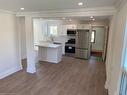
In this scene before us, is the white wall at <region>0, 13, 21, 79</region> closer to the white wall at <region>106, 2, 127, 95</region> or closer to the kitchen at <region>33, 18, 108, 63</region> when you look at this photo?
the kitchen at <region>33, 18, 108, 63</region>

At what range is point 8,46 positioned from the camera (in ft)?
14.9

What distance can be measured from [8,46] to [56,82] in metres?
2.45

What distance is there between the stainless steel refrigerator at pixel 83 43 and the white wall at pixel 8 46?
3794mm

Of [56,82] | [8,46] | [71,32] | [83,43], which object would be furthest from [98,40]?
[8,46]

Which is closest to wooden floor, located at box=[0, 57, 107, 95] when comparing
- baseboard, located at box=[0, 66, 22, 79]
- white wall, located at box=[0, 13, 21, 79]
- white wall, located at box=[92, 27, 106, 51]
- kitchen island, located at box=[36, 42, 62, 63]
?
baseboard, located at box=[0, 66, 22, 79]

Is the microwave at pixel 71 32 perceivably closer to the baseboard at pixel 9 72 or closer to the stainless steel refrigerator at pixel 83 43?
the stainless steel refrigerator at pixel 83 43

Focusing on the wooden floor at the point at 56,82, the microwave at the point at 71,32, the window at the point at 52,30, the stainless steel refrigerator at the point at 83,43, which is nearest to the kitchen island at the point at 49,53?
the wooden floor at the point at 56,82

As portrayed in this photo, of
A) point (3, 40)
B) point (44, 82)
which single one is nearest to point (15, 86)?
point (44, 82)

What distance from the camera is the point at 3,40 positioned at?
4.29 metres

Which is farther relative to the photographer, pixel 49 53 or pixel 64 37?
pixel 64 37

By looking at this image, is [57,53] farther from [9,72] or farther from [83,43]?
[9,72]

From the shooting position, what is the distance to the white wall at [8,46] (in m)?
4.24

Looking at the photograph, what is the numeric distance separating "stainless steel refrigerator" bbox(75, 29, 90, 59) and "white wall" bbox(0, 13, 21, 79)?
379 centimetres

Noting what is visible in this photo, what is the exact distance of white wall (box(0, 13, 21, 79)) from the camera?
4.24m
